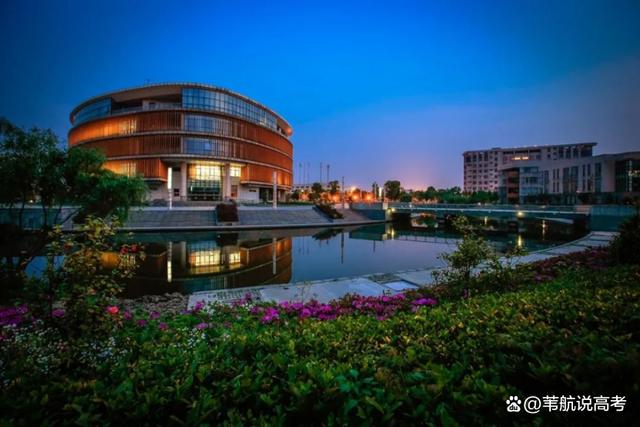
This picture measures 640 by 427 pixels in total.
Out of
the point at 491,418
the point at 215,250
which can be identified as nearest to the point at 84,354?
the point at 491,418

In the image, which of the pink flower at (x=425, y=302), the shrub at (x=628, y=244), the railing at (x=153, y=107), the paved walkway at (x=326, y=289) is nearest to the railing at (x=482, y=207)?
the shrub at (x=628, y=244)

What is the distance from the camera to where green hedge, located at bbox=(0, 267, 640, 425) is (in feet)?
7.11

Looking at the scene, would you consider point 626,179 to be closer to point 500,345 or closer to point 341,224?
point 341,224

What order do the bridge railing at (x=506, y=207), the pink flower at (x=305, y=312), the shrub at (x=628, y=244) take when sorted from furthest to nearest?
the bridge railing at (x=506, y=207) < the shrub at (x=628, y=244) < the pink flower at (x=305, y=312)

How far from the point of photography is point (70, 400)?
7.88 ft

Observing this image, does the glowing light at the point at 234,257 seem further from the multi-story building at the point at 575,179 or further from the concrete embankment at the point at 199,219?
the multi-story building at the point at 575,179

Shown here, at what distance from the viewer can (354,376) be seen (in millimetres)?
2645

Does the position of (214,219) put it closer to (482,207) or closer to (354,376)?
(354,376)

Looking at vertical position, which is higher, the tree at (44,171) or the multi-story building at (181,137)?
the multi-story building at (181,137)

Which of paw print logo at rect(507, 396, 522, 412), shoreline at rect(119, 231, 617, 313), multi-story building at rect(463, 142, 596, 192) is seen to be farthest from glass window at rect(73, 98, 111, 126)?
multi-story building at rect(463, 142, 596, 192)

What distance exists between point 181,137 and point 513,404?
58259 millimetres

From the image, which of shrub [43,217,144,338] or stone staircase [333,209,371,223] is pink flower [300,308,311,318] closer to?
shrub [43,217,144,338]

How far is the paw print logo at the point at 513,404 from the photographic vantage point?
7.07ft

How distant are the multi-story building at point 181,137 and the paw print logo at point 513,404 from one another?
56.5 m
